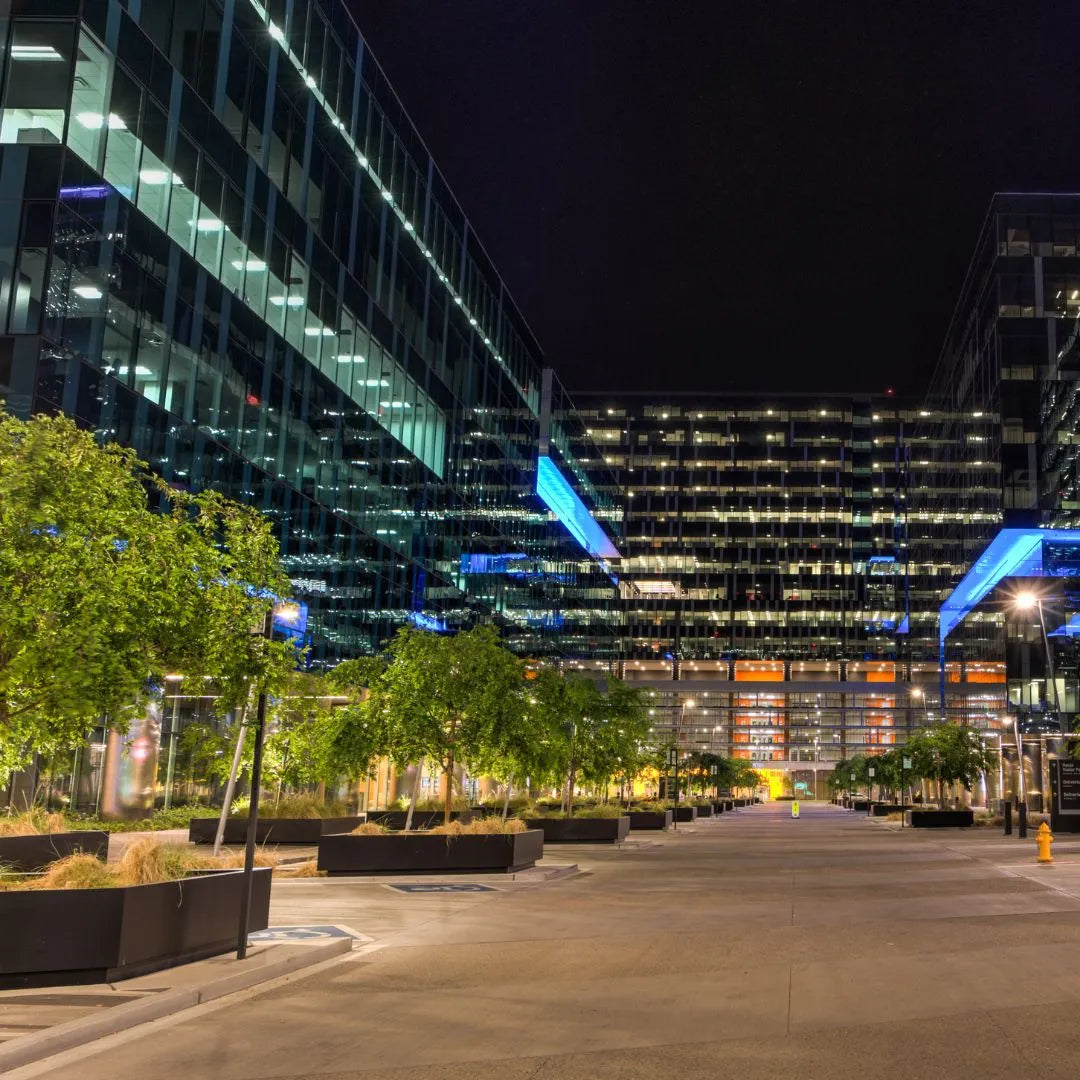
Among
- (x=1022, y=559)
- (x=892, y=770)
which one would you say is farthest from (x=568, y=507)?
(x=892, y=770)

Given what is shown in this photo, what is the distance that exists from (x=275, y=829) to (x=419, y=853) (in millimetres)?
9711

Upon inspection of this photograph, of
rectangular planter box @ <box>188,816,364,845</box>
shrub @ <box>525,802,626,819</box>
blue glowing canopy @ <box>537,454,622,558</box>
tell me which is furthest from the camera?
blue glowing canopy @ <box>537,454,622,558</box>

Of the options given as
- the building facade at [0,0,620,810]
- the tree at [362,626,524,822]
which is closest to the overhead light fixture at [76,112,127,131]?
the building facade at [0,0,620,810]

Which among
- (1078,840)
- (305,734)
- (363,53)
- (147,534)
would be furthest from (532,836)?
(363,53)

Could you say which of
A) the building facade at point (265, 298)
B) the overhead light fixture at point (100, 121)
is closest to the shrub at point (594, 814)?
the building facade at point (265, 298)

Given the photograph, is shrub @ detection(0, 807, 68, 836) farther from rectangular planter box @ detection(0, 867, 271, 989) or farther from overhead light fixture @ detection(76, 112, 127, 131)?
overhead light fixture @ detection(76, 112, 127, 131)

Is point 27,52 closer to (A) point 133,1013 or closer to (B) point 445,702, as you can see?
(B) point 445,702

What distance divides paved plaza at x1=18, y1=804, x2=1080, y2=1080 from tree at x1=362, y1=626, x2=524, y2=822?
5.04m

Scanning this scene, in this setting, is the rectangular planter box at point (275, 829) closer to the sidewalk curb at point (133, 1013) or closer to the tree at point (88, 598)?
the sidewalk curb at point (133, 1013)

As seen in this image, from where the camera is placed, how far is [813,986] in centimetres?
1311

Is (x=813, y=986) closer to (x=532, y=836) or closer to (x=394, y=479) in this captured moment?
(x=532, y=836)

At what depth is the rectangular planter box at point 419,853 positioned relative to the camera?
26734 mm

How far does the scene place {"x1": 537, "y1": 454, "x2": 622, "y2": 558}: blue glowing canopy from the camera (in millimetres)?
90875

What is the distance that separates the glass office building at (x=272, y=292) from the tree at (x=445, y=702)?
10.2 metres
